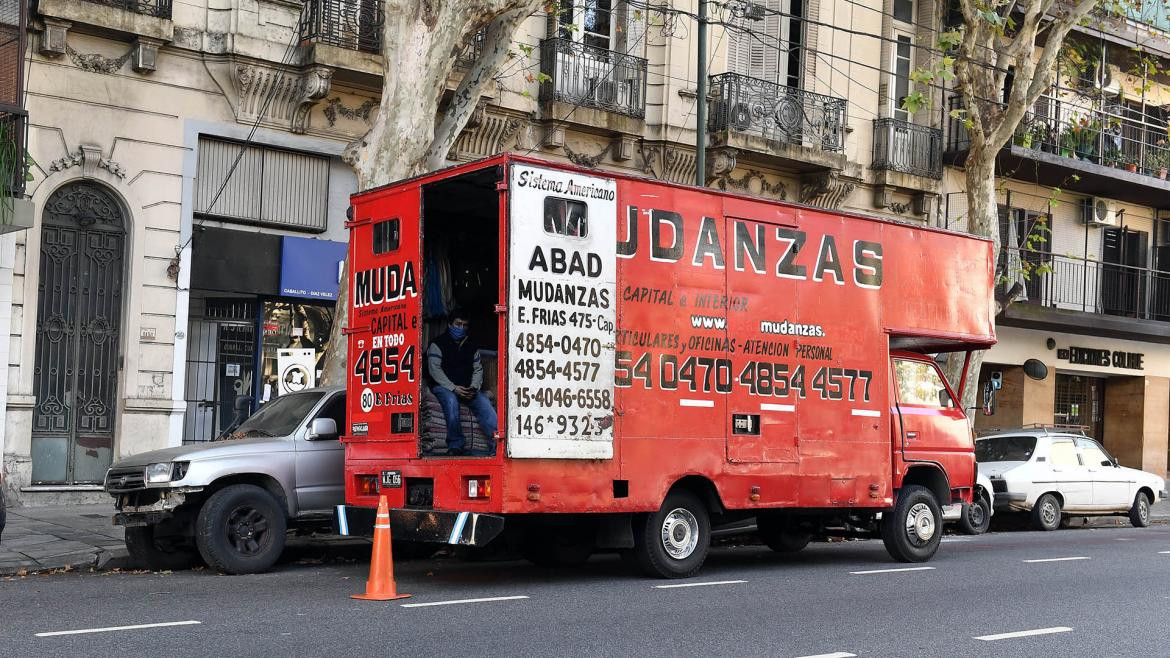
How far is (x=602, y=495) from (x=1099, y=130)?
2302 cm

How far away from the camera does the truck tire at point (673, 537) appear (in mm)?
11578

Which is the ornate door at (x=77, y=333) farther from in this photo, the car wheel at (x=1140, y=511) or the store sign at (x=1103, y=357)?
the store sign at (x=1103, y=357)

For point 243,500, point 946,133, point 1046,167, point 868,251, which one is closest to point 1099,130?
point 1046,167

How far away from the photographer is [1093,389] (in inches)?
1324

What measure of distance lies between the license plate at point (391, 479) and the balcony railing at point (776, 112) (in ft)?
45.0

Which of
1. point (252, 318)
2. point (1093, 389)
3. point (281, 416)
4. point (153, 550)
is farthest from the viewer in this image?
point (1093, 389)

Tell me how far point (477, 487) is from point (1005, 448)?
40.5 ft

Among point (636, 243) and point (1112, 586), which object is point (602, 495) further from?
point (1112, 586)

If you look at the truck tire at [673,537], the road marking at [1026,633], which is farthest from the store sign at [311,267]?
→ the road marking at [1026,633]

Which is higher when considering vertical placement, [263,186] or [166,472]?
[263,186]

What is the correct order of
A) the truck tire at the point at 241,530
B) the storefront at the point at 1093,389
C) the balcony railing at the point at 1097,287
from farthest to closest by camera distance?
the storefront at the point at 1093,389, the balcony railing at the point at 1097,287, the truck tire at the point at 241,530

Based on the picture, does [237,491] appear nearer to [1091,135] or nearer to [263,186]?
[263,186]

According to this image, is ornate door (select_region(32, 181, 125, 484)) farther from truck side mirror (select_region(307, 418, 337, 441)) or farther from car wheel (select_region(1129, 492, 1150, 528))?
car wheel (select_region(1129, 492, 1150, 528))

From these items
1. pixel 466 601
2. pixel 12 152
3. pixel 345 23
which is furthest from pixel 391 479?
pixel 345 23
